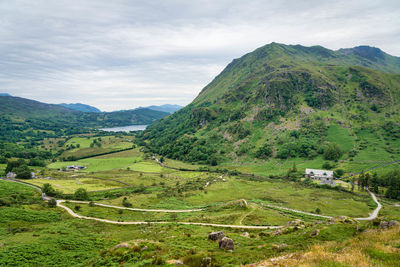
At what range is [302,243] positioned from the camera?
30484 mm

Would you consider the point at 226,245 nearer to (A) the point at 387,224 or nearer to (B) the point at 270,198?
(A) the point at 387,224

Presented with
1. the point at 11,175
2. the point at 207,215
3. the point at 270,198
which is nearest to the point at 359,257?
the point at 207,215

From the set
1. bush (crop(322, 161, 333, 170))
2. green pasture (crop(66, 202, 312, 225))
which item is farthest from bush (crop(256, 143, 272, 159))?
green pasture (crop(66, 202, 312, 225))

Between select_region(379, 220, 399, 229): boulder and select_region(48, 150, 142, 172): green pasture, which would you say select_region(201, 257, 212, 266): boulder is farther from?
select_region(48, 150, 142, 172): green pasture

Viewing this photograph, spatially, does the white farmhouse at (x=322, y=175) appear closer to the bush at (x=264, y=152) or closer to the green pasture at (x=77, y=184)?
the bush at (x=264, y=152)

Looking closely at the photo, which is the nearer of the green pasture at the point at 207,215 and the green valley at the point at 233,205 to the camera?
the green valley at the point at 233,205

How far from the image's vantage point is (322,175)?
12300 centimetres

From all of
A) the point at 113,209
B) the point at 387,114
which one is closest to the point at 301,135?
the point at 387,114

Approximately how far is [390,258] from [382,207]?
88955mm

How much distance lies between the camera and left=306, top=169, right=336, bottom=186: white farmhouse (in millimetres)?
114725

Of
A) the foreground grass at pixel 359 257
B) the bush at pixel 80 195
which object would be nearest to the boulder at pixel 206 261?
the foreground grass at pixel 359 257

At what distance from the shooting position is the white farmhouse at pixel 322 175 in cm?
11472

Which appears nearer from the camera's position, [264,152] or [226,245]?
[226,245]

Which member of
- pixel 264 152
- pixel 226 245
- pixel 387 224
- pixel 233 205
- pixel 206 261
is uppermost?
pixel 387 224
